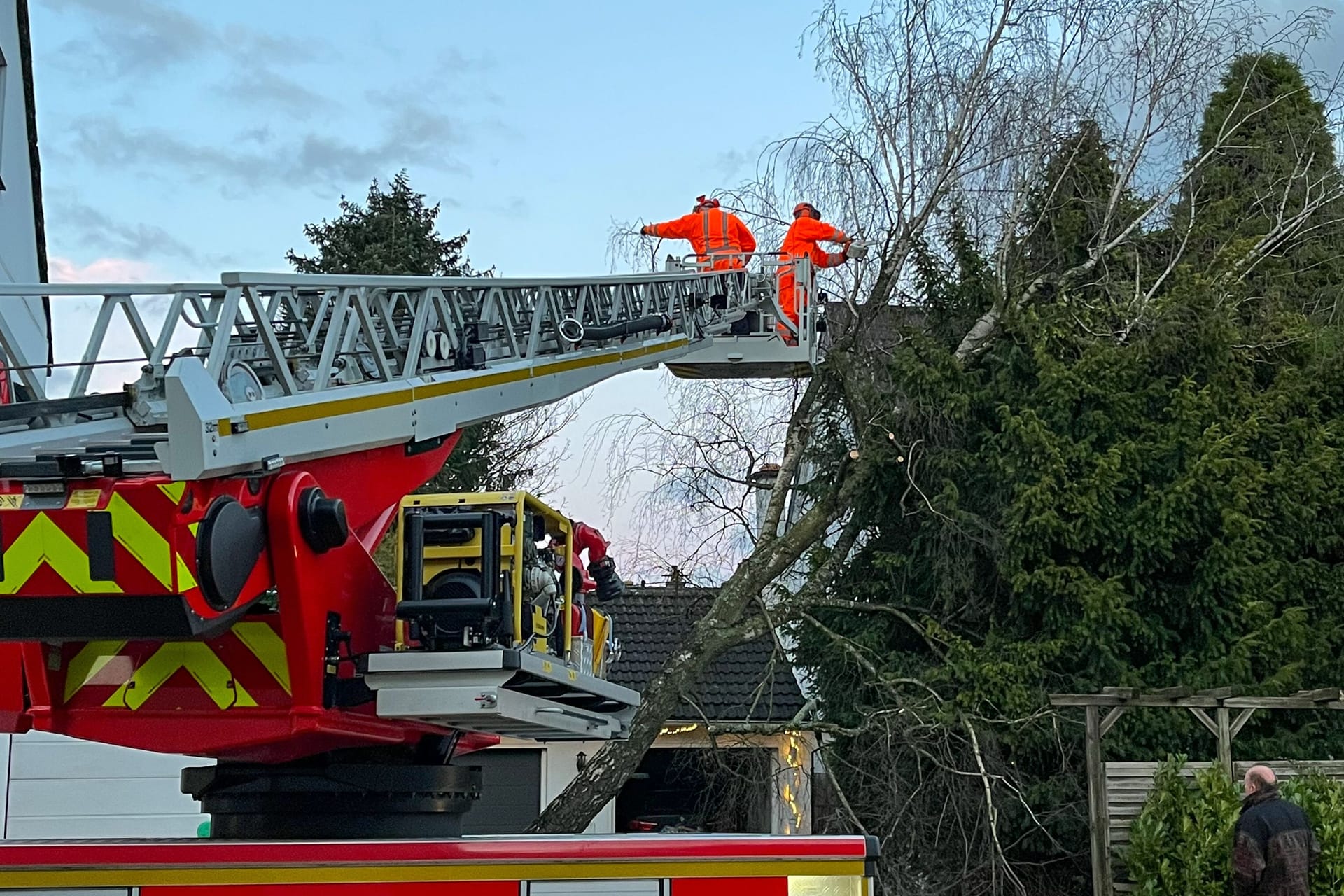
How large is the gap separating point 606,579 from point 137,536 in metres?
2.88

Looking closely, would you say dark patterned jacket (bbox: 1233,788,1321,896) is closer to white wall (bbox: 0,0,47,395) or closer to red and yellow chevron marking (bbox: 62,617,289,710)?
red and yellow chevron marking (bbox: 62,617,289,710)

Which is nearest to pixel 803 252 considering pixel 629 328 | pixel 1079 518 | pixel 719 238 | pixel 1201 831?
pixel 719 238

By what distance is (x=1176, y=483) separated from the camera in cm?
1143

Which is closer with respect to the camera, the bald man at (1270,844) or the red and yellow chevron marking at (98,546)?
the red and yellow chevron marking at (98,546)

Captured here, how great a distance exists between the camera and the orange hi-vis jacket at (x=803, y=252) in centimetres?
1231

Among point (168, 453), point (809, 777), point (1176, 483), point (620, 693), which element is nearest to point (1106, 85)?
point (1176, 483)

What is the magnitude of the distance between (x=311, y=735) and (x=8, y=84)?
37.9ft

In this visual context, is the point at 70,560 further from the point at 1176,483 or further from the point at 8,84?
the point at 8,84

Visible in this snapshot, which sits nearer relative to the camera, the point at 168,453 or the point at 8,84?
the point at 168,453

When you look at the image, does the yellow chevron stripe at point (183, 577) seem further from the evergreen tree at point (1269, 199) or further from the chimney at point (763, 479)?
the evergreen tree at point (1269, 199)

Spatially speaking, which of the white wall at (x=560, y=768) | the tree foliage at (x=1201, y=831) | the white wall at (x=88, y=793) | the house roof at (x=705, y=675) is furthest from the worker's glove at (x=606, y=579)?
the white wall at (x=560, y=768)

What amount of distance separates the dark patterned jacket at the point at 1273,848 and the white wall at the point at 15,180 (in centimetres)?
1066

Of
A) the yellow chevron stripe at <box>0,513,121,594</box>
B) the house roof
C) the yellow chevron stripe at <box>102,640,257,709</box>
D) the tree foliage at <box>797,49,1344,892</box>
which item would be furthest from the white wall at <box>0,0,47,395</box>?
the yellow chevron stripe at <box>0,513,121,594</box>

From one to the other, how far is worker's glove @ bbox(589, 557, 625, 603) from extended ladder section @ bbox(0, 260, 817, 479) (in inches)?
34.2
